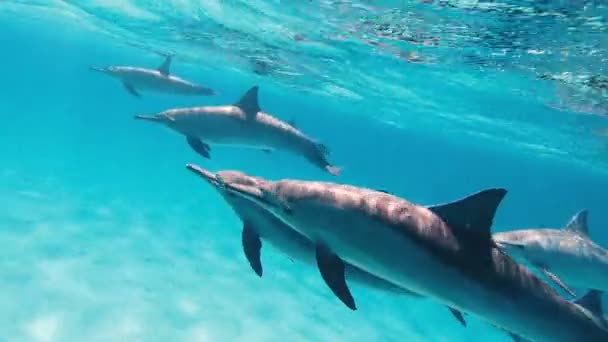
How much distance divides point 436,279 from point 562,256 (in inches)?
235

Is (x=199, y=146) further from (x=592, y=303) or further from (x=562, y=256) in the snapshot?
(x=592, y=303)

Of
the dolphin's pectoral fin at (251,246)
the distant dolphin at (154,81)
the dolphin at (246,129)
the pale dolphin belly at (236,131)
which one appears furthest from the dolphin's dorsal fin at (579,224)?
the distant dolphin at (154,81)

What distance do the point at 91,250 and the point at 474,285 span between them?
33.6 ft

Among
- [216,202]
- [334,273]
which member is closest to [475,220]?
[334,273]

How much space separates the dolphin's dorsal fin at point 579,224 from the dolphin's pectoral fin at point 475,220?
22.7 feet

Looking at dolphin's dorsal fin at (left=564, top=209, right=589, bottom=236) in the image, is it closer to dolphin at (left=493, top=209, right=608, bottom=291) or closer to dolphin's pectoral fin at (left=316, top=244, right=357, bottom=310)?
dolphin at (left=493, top=209, right=608, bottom=291)

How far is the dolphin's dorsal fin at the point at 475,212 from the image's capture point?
397cm

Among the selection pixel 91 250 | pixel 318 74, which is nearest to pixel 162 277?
pixel 91 250

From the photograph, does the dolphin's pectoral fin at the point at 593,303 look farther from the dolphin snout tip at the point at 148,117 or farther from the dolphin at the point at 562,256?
the dolphin snout tip at the point at 148,117

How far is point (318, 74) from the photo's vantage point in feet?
91.9

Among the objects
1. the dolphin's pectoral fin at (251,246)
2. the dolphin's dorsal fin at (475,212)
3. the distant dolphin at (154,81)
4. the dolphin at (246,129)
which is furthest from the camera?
the distant dolphin at (154,81)

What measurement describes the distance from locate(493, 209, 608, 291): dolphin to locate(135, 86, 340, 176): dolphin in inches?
171

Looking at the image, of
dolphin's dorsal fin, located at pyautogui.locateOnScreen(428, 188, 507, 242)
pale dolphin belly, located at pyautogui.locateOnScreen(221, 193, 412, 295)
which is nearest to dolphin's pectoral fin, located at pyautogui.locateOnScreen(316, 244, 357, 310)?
dolphin's dorsal fin, located at pyautogui.locateOnScreen(428, 188, 507, 242)

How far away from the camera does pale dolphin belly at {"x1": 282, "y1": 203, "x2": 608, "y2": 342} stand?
13.1 ft
